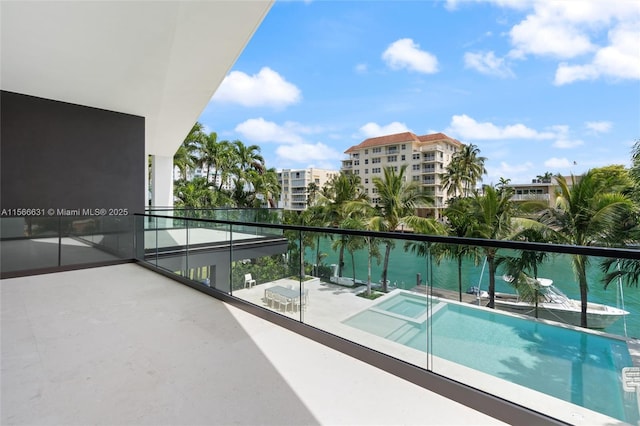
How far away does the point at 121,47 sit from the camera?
192 inches

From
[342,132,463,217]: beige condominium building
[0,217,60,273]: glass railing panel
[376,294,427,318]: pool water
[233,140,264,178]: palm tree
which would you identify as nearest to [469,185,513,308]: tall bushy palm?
[376,294,427,318]: pool water

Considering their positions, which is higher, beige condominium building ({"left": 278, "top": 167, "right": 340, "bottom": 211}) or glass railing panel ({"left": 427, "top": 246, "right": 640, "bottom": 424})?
beige condominium building ({"left": 278, "top": 167, "right": 340, "bottom": 211})

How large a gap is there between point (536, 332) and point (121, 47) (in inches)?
244

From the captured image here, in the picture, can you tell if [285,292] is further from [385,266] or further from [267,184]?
[267,184]

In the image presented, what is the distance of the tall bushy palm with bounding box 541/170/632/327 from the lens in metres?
9.09

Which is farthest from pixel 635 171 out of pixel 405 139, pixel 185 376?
pixel 405 139

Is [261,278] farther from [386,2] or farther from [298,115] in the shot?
[298,115]

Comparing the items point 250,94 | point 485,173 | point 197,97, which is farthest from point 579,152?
point 197,97

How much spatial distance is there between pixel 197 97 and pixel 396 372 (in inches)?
296

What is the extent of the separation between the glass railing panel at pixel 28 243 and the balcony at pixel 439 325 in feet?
8.73

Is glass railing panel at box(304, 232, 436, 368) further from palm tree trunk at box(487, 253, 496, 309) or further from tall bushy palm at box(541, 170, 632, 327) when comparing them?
tall bushy palm at box(541, 170, 632, 327)

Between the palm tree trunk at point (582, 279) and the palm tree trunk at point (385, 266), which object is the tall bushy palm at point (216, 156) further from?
the palm tree trunk at point (582, 279)

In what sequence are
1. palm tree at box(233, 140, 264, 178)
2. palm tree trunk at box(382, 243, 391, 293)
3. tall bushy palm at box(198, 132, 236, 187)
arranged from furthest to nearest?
1. palm tree at box(233, 140, 264, 178)
2. tall bushy palm at box(198, 132, 236, 187)
3. palm tree trunk at box(382, 243, 391, 293)

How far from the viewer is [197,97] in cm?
762
